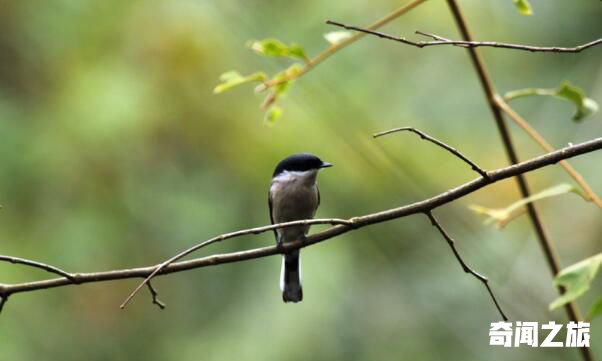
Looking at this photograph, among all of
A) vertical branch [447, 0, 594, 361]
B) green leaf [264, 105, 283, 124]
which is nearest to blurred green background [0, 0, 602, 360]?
green leaf [264, 105, 283, 124]

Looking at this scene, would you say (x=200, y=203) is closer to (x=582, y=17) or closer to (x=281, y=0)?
(x=281, y=0)

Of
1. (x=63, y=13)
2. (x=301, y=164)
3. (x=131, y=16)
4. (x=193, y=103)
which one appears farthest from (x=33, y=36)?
(x=301, y=164)

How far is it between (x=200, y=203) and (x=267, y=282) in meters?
0.81

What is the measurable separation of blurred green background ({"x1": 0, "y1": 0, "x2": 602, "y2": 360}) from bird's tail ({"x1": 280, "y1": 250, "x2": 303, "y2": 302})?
161cm

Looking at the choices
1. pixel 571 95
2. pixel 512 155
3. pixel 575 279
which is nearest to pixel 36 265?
pixel 575 279

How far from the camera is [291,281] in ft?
14.3

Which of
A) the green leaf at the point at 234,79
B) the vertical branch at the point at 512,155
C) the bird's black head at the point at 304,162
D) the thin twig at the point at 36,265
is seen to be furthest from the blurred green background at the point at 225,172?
the thin twig at the point at 36,265

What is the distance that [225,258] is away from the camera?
2.35 metres

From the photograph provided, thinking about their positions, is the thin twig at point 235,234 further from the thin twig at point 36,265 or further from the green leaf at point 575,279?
the green leaf at point 575,279

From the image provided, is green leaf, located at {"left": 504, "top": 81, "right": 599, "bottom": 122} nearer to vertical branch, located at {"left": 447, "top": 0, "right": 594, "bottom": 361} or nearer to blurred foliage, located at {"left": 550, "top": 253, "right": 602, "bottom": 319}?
vertical branch, located at {"left": 447, "top": 0, "right": 594, "bottom": 361}

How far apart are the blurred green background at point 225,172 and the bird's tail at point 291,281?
161 centimetres

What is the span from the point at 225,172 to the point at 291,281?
2440 mm

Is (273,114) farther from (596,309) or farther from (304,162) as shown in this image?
(596,309)

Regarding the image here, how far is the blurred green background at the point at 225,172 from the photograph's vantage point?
20.7ft
